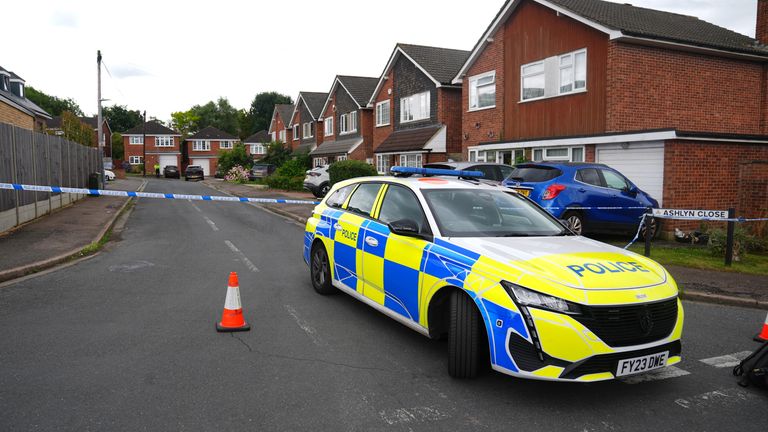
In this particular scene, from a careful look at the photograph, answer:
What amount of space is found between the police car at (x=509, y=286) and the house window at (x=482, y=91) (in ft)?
55.8

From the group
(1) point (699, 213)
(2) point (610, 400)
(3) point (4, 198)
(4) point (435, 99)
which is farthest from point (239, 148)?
(2) point (610, 400)

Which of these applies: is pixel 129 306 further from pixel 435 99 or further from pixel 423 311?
pixel 435 99

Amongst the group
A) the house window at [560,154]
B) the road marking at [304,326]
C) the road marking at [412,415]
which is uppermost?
the house window at [560,154]

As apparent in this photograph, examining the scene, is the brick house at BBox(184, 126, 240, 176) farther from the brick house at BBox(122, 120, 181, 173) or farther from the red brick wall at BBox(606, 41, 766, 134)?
the red brick wall at BBox(606, 41, 766, 134)

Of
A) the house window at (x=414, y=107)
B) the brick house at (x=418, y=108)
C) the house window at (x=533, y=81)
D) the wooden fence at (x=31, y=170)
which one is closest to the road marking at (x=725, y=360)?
the wooden fence at (x=31, y=170)

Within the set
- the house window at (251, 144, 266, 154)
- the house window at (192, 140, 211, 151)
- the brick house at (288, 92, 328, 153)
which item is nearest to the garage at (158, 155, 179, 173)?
the house window at (192, 140, 211, 151)

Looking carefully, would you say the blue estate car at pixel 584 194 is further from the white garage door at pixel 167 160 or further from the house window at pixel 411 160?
the white garage door at pixel 167 160

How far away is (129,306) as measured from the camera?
6969 mm

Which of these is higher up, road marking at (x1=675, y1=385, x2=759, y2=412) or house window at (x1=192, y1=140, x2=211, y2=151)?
house window at (x1=192, y1=140, x2=211, y2=151)

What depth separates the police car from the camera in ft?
13.3

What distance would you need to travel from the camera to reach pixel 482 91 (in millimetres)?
23250

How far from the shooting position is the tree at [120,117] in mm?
104688

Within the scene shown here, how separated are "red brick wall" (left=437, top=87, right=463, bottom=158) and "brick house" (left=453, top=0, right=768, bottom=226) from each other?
189 inches

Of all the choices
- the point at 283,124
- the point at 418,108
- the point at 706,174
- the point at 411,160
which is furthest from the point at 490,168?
the point at 283,124
